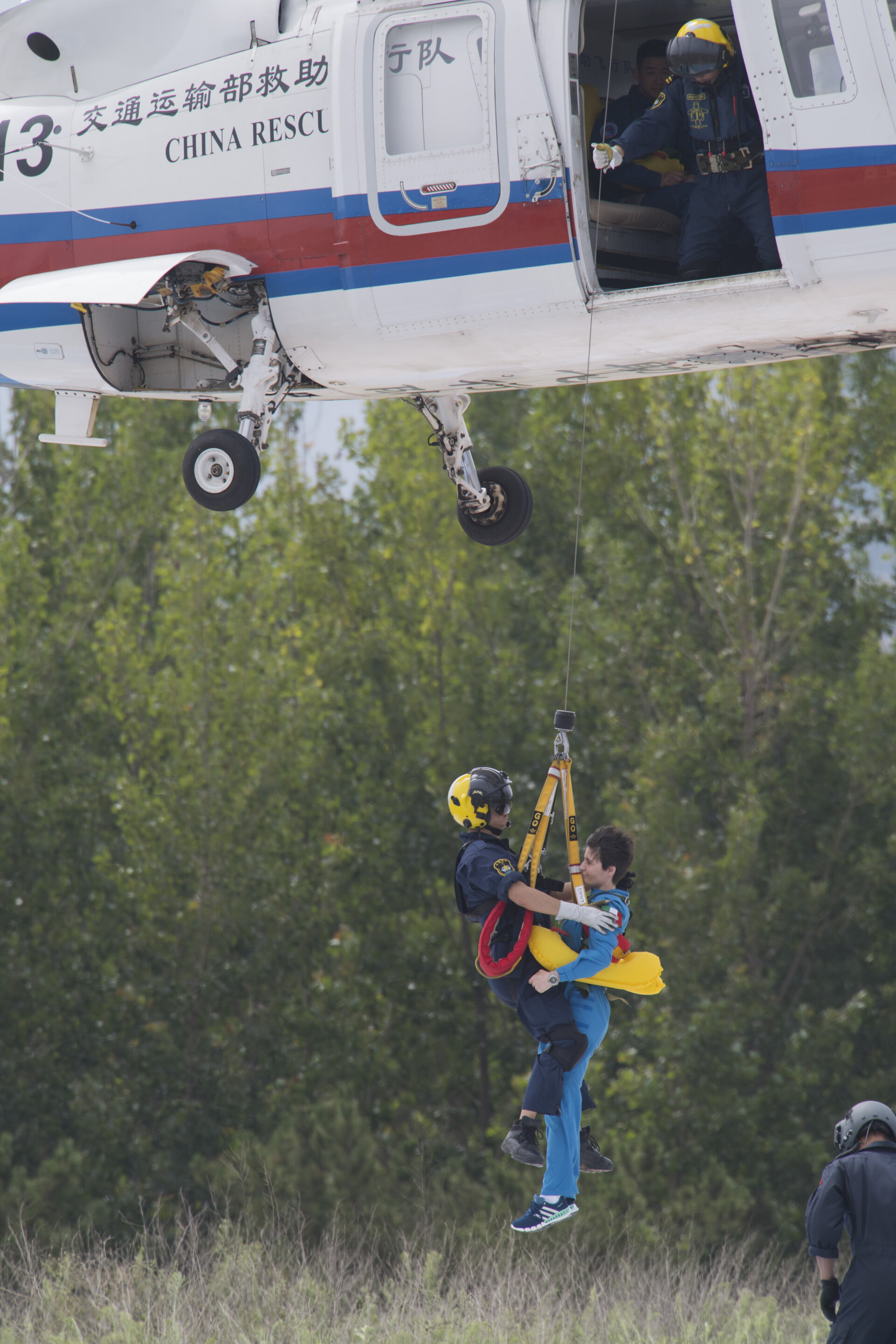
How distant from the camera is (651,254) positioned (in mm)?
8883

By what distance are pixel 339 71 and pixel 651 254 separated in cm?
226

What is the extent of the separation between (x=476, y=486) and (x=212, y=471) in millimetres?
1943

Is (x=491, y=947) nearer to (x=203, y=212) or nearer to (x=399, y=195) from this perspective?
(x=399, y=195)

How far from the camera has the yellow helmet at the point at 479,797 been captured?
23.2 ft

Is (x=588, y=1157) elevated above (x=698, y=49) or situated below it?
below

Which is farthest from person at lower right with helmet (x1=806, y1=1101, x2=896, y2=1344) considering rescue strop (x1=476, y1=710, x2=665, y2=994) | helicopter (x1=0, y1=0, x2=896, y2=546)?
helicopter (x1=0, y1=0, x2=896, y2=546)

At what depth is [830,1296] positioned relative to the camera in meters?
8.02

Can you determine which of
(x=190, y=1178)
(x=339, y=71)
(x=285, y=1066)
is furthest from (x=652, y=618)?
(x=339, y=71)

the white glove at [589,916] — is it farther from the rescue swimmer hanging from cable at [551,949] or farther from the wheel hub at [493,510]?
the wheel hub at [493,510]

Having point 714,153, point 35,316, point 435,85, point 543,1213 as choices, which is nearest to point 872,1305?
point 543,1213

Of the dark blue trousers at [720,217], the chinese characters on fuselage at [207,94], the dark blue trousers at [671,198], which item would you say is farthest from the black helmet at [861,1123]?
the chinese characters on fuselage at [207,94]

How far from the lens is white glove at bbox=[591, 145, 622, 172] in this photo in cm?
711

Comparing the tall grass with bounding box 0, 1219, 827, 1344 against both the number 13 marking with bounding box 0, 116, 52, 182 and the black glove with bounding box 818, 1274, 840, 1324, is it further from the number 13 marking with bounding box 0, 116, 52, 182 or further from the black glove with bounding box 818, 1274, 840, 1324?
the number 13 marking with bounding box 0, 116, 52, 182

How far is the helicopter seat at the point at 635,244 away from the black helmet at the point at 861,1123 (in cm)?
499
